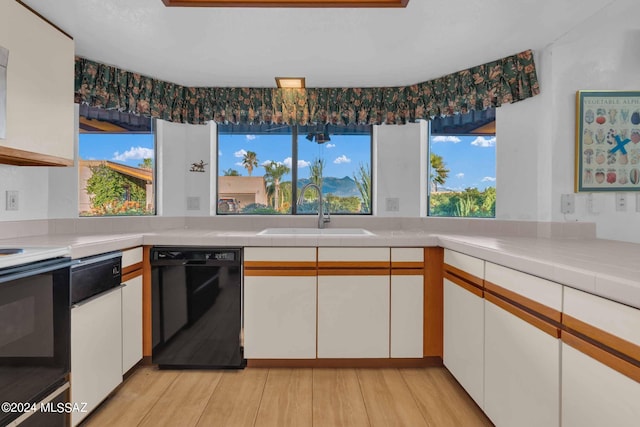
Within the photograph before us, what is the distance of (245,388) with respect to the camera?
2.10m

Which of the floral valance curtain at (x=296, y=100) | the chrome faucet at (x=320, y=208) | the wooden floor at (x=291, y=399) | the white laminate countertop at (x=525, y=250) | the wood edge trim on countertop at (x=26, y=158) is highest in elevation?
the floral valance curtain at (x=296, y=100)

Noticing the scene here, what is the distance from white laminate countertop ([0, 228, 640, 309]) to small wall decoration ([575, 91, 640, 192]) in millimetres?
396

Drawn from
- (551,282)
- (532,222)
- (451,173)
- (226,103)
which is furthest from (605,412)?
(226,103)

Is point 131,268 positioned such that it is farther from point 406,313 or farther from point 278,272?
point 406,313

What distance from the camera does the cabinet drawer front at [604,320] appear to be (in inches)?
35.1


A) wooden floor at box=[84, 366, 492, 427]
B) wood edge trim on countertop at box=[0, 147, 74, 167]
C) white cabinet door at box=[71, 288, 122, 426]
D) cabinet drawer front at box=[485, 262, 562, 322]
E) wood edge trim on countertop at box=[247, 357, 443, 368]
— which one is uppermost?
wood edge trim on countertop at box=[0, 147, 74, 167]

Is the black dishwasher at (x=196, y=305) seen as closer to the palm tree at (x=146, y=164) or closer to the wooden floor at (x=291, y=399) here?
the wooden floor at (x=291, y=399)

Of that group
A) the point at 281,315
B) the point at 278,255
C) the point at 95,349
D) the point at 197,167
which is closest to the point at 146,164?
the point at 197,167

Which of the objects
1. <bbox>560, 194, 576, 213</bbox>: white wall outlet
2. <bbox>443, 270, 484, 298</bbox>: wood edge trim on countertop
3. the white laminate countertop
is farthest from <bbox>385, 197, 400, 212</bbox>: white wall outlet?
<bbox>560, 194, 576, 213</bbox>: white wall outlet

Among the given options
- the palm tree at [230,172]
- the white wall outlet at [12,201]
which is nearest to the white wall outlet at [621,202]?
the palm tree at [230,172]

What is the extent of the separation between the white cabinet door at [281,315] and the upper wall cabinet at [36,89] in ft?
4.40

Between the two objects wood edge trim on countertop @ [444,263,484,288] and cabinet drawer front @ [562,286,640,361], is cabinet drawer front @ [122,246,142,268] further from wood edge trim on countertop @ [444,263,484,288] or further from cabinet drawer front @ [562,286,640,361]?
cabinet drawer front @ [562,286,640,361]

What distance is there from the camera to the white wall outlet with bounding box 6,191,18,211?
6.69 ft

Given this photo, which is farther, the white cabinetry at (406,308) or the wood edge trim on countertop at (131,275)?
the white cabinetry at (406,308)
